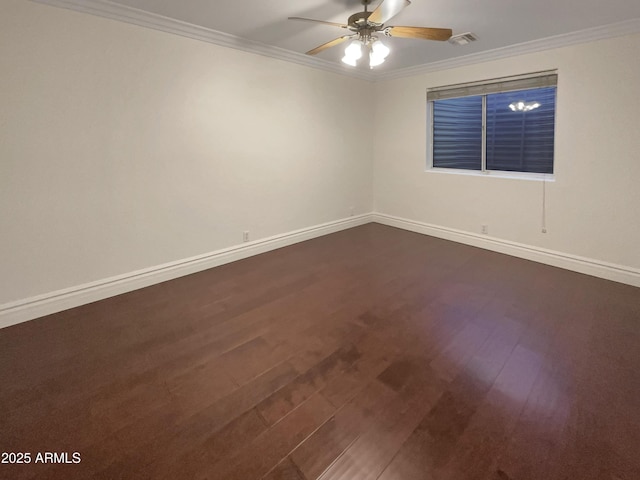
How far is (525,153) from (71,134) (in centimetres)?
475

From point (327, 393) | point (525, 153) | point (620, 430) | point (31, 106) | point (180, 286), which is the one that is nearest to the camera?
point (620, 430)

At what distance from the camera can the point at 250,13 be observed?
9.52 feet

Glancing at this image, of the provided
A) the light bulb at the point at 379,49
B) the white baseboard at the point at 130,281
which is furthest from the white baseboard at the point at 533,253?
the light bulb at the point at 379,49

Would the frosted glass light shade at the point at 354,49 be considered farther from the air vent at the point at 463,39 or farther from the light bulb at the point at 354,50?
the air vent at the point at 463,39

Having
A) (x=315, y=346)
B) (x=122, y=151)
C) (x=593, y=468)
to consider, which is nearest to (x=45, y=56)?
(x=122, y=151)

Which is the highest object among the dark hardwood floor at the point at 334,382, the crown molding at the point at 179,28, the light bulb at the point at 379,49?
the crown molding at the point at 179,28

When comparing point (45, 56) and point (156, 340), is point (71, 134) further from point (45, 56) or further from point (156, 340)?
point (156, 340)

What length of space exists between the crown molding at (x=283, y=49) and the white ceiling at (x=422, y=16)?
80 millimetres

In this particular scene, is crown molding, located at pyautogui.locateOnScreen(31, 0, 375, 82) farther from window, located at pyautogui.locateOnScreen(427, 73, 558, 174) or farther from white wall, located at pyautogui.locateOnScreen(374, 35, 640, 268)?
white wall, located at pyautogui.locateOnScreen(374, 35, 640, 268)

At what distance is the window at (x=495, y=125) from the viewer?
3.92 metres

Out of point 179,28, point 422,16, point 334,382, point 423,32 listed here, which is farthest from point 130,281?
point 422,16

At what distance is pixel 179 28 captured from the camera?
125 inches

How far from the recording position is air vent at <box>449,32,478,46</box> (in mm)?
3359

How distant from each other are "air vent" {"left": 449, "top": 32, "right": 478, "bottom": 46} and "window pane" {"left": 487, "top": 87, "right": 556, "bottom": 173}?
3.29ft
